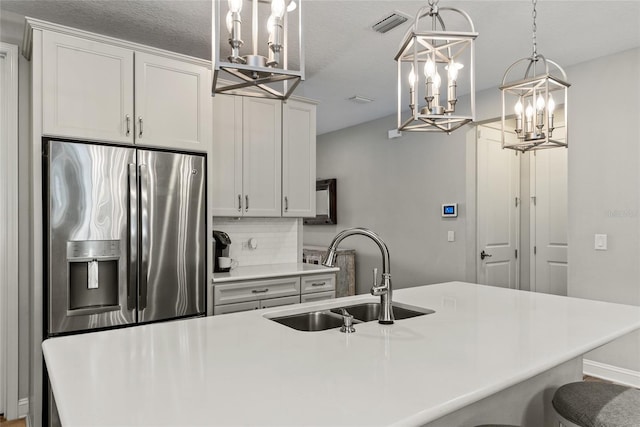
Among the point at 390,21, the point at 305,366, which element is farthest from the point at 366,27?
the point at 305,366

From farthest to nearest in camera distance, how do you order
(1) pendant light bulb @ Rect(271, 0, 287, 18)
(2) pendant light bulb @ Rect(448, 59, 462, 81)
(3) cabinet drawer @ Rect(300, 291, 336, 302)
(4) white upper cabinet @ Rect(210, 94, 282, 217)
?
1. (3) cabinet drawer @ Rect(300, 291, 336, 302)
2. (4) white upper cabinet @ Rect(210, 94, 282, 217)
3. (2) pendant light bulb @ Rect(448, 59, 462, 81)
4. (1) pendant light bulb @ Rect(271, 0, 287, 18)

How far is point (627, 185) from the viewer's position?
10.9ft

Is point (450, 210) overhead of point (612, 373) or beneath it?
overhead

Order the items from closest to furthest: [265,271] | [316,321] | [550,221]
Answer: [316,321] → [265,271] → [550,221]

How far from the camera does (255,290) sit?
3240 mm

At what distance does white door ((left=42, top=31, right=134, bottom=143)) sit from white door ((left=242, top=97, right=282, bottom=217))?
1059 millimetres

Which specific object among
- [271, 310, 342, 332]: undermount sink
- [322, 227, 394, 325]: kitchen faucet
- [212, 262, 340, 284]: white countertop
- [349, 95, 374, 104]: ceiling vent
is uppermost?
[349, 95, 374, 104]: ceiling vent

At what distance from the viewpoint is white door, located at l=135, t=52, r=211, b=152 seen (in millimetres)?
2713

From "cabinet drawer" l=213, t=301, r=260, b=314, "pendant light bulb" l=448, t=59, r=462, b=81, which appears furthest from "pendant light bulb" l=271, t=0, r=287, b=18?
"cabinet drawer" l=213, t=301, r=260, b=314

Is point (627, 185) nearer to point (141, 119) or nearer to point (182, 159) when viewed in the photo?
point (182, 159)

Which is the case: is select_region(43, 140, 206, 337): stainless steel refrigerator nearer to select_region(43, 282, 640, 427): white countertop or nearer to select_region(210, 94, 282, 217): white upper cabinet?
select_region(210, 94, 282, 217): white upper cabinet

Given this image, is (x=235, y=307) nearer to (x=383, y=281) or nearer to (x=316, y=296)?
(x=316, y=296)

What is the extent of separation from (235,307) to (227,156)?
1189 mm

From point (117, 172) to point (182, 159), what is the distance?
1.40 feet
